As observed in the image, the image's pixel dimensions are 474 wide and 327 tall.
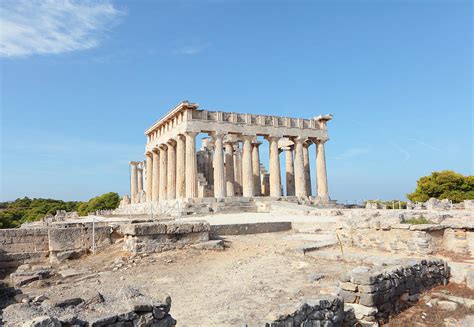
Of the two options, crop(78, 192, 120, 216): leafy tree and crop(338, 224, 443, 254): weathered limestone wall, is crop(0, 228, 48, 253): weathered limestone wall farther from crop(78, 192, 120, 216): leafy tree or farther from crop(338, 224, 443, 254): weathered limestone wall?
crop(78, 192, 120, 216): leafy tree

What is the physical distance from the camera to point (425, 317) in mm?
7586

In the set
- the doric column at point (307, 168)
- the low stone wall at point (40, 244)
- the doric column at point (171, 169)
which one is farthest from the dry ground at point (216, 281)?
the doric column at point (307, 168)

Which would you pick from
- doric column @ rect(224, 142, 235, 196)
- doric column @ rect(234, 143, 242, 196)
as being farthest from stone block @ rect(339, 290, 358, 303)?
doric column @ rect(234, 143, 242, 196)

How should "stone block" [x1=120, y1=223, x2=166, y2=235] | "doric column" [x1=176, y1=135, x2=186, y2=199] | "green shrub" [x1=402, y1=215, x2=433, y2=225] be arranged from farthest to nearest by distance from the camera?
1. "doric column" [x1=176, y1=135, x2=186, y2=199]
2. "green shrub" [x1=402, y1=215, x2=433, y2=225]
3. "stone block" [x1=120, y1=223, x2=166, y2=235]

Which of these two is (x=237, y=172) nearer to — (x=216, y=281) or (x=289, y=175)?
(x=289, y=175)

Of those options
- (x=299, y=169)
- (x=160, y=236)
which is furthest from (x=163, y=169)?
(x=160, y=236)

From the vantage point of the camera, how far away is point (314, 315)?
19.7 feet

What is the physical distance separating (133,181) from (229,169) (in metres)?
20.1

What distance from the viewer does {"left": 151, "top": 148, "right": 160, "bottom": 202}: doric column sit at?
43716 millimetres

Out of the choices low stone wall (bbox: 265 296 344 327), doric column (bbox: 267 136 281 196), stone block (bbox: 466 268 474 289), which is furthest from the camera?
doric column (bbox: 267 136 281 196)

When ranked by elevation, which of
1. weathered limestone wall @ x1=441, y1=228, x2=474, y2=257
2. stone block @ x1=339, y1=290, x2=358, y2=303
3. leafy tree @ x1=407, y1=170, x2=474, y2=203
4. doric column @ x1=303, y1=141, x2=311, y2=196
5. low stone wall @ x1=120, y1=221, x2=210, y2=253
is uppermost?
doric column @ x1=303, y1=141, x2=311, y2=196

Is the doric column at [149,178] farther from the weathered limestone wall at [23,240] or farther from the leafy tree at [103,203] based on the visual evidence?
the weathered limestone wall at [23,240]

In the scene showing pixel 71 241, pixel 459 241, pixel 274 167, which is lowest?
pixel 459 241

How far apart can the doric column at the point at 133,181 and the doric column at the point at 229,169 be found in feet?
59.9
